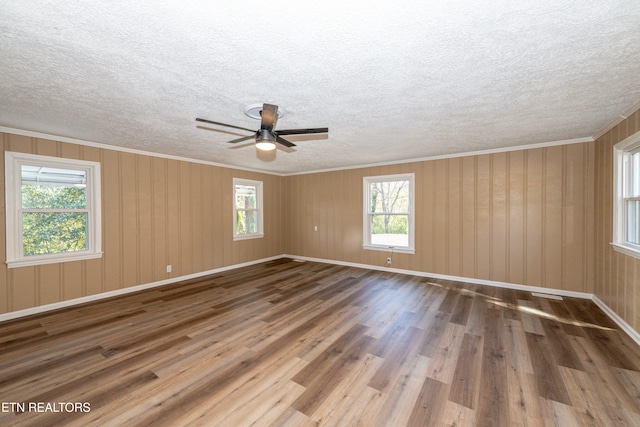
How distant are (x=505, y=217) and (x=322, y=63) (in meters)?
4.37

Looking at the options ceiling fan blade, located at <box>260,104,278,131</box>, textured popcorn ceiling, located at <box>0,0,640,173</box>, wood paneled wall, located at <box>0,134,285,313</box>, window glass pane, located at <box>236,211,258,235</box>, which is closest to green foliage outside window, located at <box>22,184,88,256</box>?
wood paneled wall, located at <box>0,134,285,313</box>

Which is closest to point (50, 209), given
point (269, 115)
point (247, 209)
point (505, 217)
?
point (247, 209)

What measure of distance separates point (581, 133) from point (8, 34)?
604 cm

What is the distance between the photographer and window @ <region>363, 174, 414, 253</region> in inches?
217

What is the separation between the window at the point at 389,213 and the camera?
5.50 metres

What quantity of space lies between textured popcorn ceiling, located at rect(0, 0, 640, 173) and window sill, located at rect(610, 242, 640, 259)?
1515 millimetres

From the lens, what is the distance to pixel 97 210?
4.01 meters

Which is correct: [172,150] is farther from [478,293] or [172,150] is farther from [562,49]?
[478,293]

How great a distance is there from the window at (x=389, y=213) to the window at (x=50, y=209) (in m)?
5.11

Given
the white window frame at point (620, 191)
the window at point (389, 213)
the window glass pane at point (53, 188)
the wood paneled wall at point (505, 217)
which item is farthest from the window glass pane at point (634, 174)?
the window glass pane at point (53, 188)

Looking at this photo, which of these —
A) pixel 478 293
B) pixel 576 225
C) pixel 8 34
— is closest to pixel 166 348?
pixel 8 34

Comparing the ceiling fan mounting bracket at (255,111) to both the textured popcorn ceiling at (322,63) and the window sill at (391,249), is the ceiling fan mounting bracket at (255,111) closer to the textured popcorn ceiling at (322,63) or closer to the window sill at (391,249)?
the textured popcorn ceiling at (322,63)

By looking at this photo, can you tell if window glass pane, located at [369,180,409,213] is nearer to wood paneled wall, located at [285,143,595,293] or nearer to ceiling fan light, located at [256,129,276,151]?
wood paneled wall, located at [285,143,595,293]

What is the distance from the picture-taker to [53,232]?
3.70m
